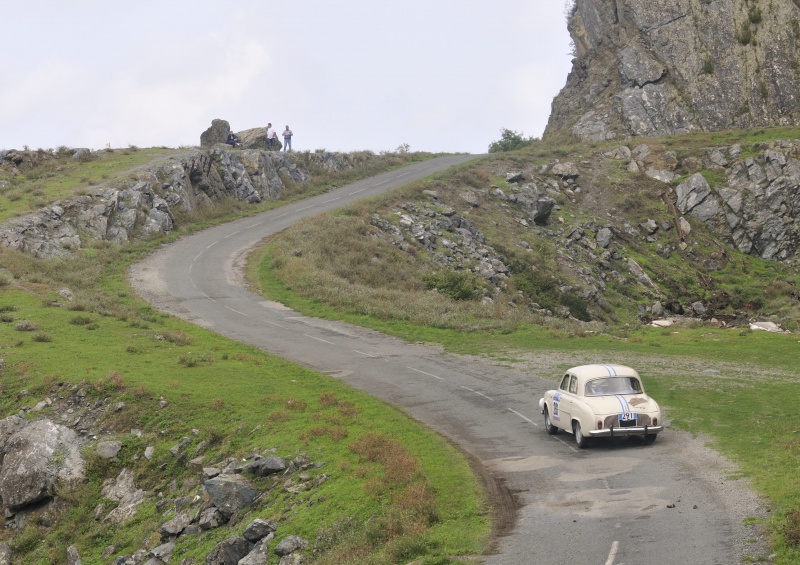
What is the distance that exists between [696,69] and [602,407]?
68.5 m

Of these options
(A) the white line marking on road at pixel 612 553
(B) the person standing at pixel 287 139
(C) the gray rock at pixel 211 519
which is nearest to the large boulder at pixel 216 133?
(B) the person standing at pixel 287 139

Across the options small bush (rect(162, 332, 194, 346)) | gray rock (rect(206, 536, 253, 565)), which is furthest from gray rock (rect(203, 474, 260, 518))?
small bush (rect(162, 332, 194, 346))

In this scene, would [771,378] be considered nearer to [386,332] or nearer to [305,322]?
[386,332]

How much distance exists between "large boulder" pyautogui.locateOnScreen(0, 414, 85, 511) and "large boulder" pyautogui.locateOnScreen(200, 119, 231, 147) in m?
62.5

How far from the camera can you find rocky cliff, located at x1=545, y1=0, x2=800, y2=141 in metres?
77.1

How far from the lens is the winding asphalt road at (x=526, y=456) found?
13.1 m

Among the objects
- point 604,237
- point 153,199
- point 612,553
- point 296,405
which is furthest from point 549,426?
point 153,199

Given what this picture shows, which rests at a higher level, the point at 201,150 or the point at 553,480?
the point at 201,150

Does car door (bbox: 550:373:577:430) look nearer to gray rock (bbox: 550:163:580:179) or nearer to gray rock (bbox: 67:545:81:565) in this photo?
gray rock (bbox: 67:545:81:565)

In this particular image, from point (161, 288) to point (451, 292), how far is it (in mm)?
17209

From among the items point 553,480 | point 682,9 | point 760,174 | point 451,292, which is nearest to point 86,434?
point 553,480

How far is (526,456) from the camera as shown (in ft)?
64.1

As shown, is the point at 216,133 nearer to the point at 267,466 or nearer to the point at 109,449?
the point at 109,449

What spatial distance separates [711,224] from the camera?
214ft
